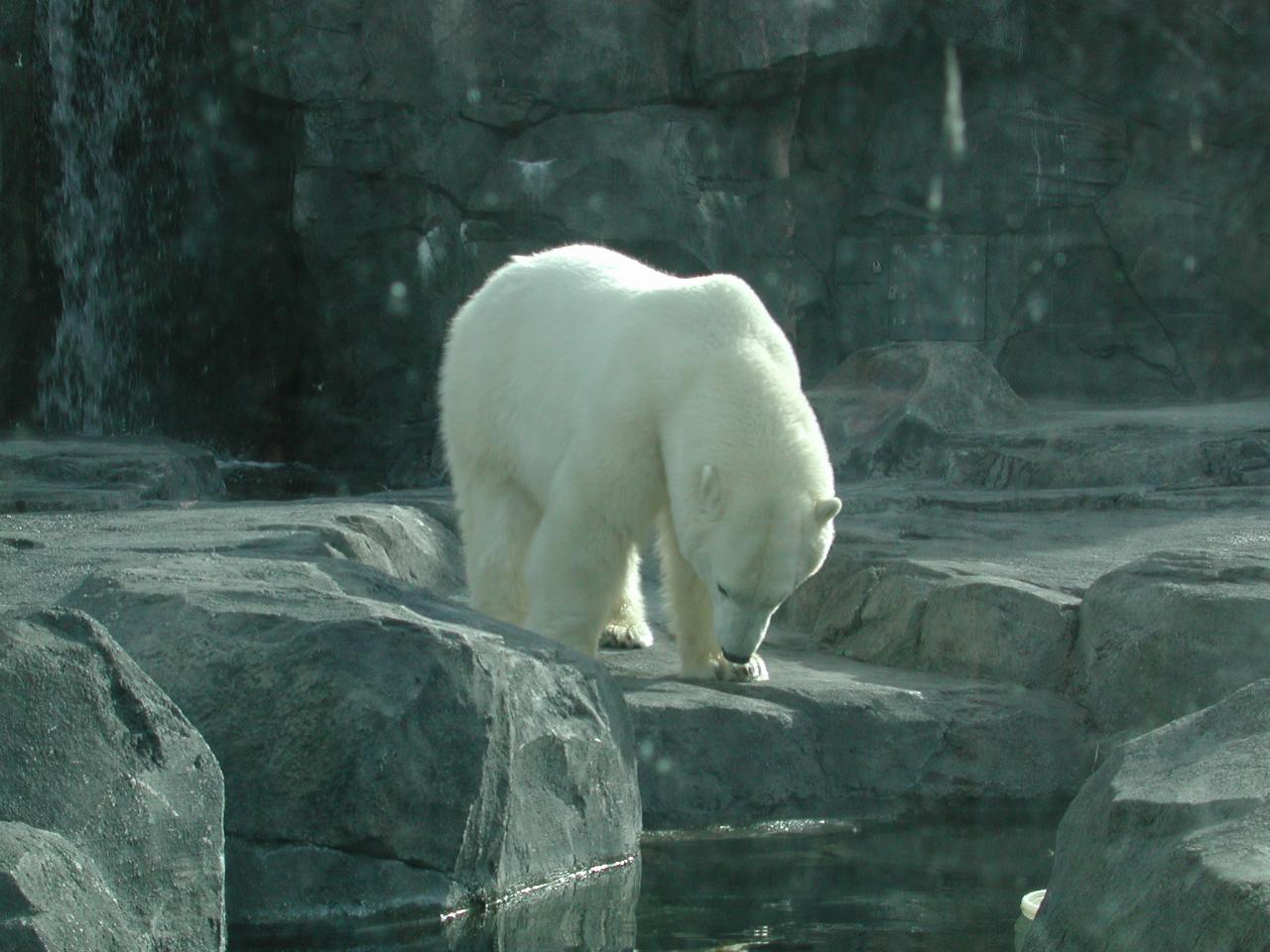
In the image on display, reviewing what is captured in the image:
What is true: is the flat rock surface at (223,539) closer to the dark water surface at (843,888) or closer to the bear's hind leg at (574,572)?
the bear's hind leg at (574,572)

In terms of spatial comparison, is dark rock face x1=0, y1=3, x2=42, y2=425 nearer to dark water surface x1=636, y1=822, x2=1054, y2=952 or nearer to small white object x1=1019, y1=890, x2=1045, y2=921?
dark water surface x1=636, y1=822, x2=1054, y2=952

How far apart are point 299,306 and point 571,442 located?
873cm

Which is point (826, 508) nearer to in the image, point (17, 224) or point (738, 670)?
point (738, 670)

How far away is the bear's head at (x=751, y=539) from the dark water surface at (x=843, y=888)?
636 mm

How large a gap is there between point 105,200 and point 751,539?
1035cm

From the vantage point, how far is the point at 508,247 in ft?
40.1

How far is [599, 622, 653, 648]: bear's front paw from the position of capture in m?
6.04

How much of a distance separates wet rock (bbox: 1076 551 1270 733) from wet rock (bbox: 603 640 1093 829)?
0.53 feet

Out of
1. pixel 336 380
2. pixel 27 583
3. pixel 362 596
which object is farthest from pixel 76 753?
pixel 336 380

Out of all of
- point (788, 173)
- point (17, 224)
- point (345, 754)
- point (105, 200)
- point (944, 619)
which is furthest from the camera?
point (105, 200)

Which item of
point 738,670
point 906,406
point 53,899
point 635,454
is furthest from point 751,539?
point 906,406

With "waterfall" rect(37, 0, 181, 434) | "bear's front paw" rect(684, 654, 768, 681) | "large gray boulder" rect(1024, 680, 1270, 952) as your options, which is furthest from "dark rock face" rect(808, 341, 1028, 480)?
"large gray boulder" rect(1024, 680, 1270, 952)

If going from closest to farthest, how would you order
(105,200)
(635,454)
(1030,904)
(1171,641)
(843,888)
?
(1030,904), (843,888), (635,454), (1171,641), (105,200)

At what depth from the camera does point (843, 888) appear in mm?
3941
